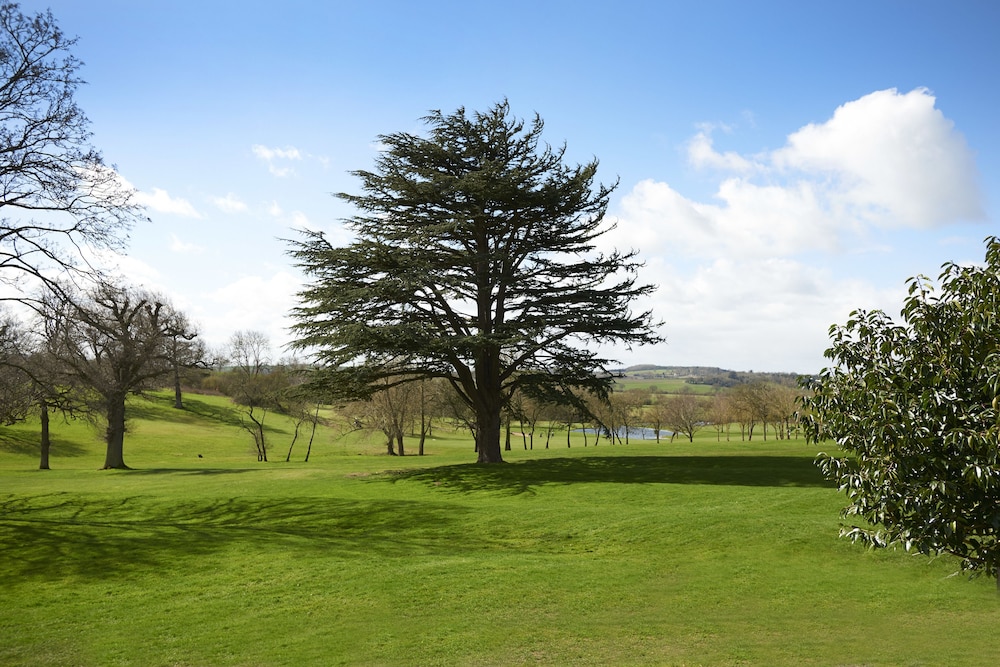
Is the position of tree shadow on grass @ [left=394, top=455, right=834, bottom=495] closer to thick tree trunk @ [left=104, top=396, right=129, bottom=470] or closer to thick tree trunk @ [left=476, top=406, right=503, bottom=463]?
thick tree trunk @ [left=476, top=406, right=503, bottom=463]

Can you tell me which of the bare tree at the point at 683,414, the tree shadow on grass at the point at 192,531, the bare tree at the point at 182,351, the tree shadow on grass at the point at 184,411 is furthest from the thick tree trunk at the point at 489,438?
the bare tree at the point at 683,414

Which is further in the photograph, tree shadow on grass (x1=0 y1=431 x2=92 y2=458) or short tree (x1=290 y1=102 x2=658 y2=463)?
tree shadow on grass (x1=0 y1=431 x2=92 y2=458)

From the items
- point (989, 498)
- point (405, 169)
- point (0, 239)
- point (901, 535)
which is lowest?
point (901, 535)

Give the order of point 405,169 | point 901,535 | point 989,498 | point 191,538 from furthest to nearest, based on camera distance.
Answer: point 405,169 < point 191,538 < point 901,535 < point 989,498

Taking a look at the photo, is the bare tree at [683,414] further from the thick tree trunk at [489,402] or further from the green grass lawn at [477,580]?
the green grass lawn at [477,580]

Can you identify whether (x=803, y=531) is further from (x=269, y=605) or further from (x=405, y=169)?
(x=405, y=169)

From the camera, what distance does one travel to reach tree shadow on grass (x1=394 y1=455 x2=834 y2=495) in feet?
80.4

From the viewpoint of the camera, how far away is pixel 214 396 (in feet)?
297

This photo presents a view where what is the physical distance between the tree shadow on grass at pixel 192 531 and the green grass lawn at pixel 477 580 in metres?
0.09

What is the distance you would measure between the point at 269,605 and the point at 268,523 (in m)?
8.66

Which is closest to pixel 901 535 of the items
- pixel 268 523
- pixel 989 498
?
pixel 989 498

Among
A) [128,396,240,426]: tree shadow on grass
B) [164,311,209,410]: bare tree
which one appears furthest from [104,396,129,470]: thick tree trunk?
[128,396,240,426]: tree shadow on grass

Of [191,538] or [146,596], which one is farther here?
[191,538]

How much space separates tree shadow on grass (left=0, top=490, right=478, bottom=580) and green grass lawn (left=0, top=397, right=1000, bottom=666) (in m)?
0.09
